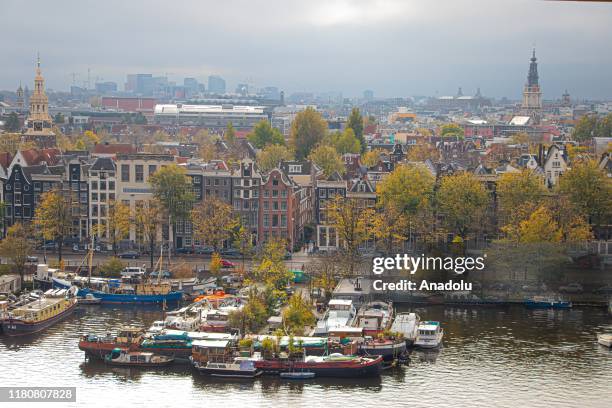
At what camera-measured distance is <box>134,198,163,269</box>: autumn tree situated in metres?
19.4

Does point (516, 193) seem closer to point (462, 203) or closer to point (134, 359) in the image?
point (462, 203)

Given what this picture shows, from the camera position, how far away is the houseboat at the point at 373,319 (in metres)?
14.6

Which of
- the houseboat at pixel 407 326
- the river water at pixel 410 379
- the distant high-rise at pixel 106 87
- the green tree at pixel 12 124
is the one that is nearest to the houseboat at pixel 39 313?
the river water at pixel 410 379

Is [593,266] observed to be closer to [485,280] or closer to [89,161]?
[485,280]

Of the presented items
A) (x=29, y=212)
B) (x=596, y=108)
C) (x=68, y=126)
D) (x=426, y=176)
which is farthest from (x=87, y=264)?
(x=596, y=108)

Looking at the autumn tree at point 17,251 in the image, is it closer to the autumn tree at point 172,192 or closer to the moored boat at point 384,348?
the autumn tree at point 172,192

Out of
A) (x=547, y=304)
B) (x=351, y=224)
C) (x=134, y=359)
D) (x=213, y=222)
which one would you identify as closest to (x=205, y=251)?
(x=213, y=222)

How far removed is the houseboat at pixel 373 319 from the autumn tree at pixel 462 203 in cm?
421

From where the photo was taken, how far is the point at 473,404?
39.1 feet

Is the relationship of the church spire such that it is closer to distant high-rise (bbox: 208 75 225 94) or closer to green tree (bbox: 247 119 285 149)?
green tree (bbox: 247 119 285 149)

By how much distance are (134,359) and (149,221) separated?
6102 millimetres

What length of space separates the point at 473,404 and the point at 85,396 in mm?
3854

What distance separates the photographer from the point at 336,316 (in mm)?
15195

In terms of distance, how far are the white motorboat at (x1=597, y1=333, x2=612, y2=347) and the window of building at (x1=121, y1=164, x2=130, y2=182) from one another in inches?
359
